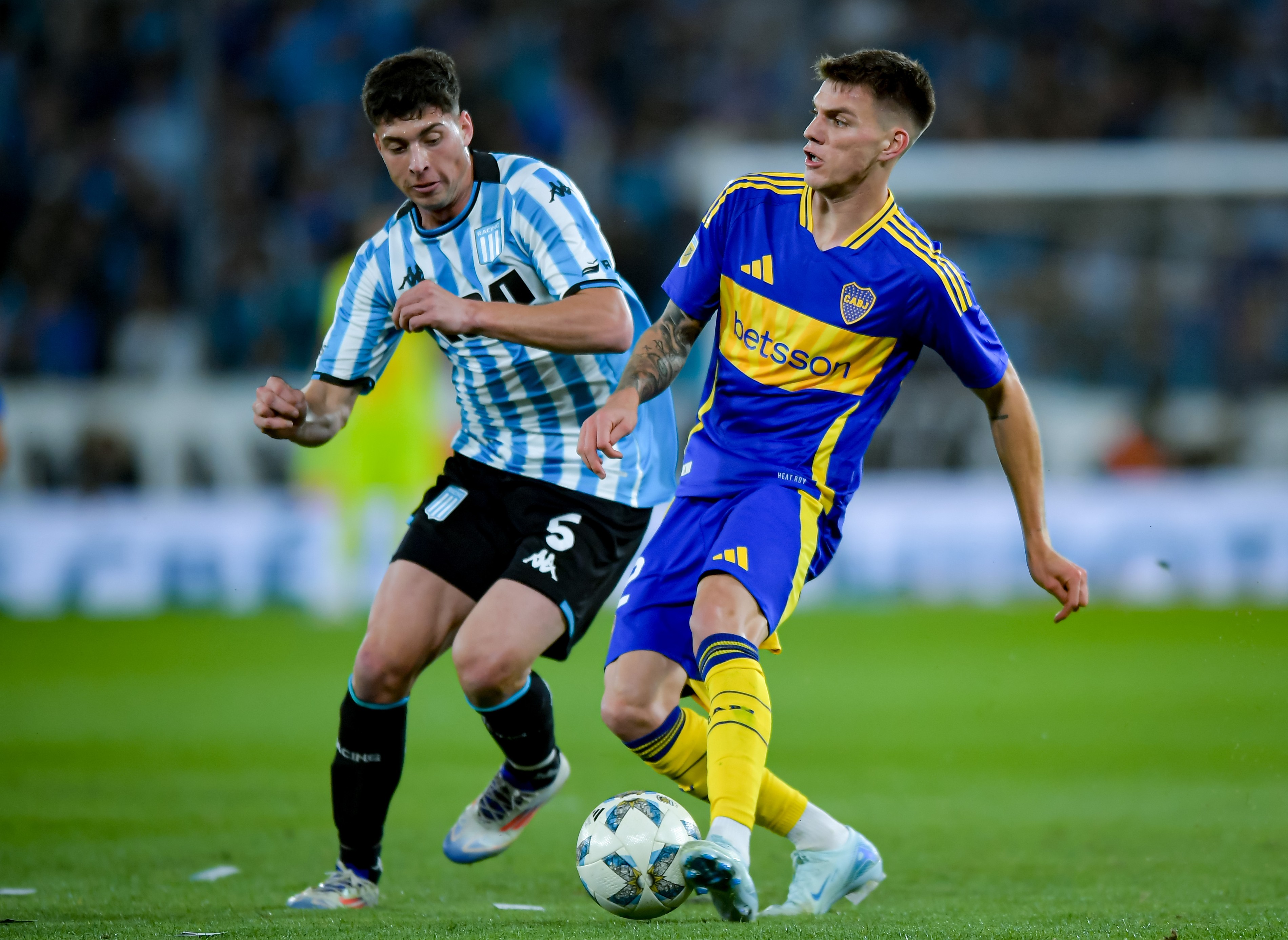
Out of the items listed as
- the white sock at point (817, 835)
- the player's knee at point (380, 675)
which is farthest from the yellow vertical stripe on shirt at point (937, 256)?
the player's knee at point (380, 675)

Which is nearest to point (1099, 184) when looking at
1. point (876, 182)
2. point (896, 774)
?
point (896, 774)

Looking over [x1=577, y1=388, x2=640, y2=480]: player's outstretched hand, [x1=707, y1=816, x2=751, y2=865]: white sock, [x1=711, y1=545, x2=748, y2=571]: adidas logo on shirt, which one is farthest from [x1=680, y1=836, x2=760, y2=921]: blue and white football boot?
[x1=577, y1=388, x2=640, y2=480]: player's outstretched hand

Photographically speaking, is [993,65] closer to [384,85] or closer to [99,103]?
[99,103]

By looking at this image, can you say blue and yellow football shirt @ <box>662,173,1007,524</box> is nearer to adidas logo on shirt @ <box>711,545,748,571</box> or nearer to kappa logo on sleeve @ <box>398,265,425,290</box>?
adidas logo on shirt @ <box>711,545,748,571</box>

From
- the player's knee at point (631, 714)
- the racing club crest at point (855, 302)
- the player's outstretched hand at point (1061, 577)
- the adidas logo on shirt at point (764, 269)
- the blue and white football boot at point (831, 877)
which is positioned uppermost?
the adidas logo on shirt at point (764, 269)

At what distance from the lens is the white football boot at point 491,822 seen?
4844mm

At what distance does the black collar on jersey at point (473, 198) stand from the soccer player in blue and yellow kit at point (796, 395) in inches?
25.6

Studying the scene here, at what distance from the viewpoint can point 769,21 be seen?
17.6 metres

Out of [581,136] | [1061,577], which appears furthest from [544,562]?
[581,136]

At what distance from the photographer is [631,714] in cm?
416

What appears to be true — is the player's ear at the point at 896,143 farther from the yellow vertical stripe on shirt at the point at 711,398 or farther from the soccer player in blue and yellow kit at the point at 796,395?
the yellow vertical stripe on shirt at the point at 711,398

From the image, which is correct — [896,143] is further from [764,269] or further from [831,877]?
[831,877]

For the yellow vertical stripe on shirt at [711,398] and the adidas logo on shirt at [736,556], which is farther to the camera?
the yellow vertical stripe on shirt at [711,398]

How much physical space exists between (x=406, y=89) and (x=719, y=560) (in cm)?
157
